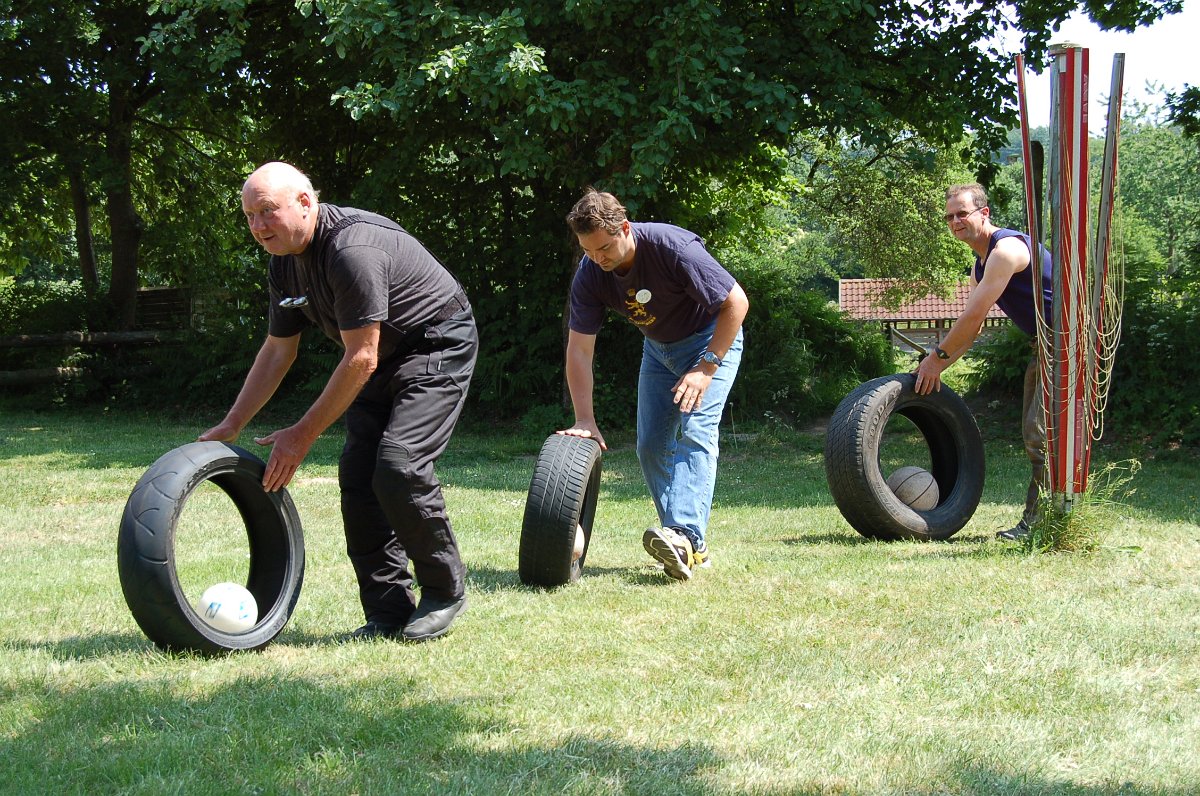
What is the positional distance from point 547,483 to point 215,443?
1648mm

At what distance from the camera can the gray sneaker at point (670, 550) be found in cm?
541

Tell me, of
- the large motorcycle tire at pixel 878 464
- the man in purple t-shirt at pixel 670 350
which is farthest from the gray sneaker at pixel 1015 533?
the man in purple t-shirt at pixel 670 350

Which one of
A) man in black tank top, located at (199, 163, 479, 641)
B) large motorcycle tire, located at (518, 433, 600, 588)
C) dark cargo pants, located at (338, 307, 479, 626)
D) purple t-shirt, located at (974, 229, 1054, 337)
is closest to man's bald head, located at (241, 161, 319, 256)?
man in black tank top, located at (199, 163, 479, 641)

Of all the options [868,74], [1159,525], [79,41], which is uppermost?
[79,41]

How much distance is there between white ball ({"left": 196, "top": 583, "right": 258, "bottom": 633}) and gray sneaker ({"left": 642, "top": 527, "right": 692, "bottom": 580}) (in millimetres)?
1875

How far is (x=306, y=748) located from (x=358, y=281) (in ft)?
5.49

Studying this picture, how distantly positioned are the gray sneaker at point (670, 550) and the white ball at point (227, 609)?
1.88 metres

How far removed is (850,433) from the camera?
672cm

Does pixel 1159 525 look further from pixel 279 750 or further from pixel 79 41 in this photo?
→ pixel 79 41

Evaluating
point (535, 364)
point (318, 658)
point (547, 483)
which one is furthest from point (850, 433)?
point (535, 364)

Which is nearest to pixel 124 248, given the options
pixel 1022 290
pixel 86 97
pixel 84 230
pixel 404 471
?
pixel 84 230

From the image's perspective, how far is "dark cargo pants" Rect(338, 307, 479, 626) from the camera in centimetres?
434

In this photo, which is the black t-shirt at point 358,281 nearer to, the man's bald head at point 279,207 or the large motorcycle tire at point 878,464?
the man's bald head at point 279,207

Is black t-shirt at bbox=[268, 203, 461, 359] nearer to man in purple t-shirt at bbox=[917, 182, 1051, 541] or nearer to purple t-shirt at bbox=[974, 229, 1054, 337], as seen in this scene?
man in purple t-shirt at bbox=[917, 182, 1051, 541]
